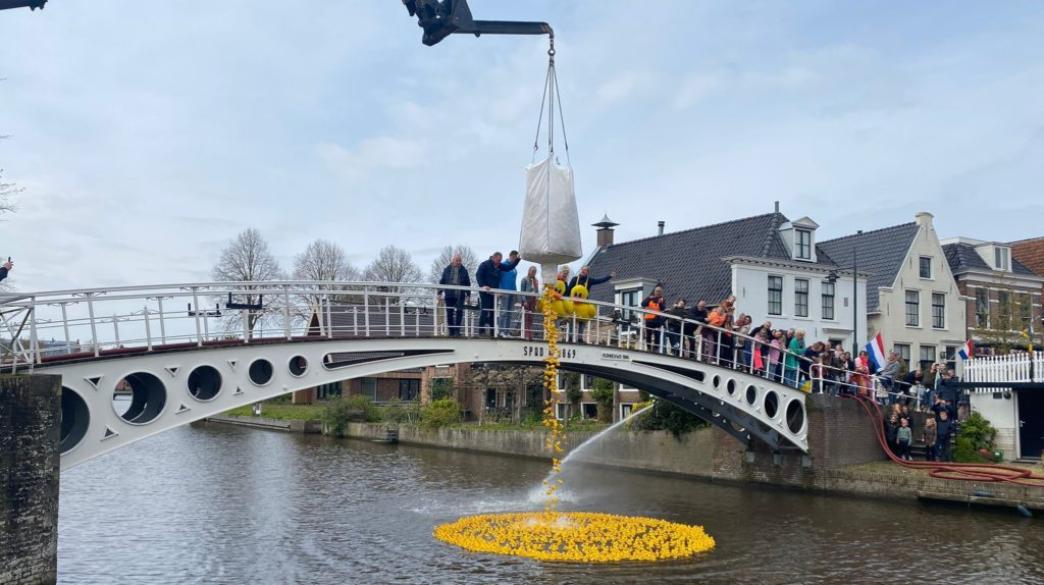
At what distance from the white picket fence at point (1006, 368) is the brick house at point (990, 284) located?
8690 mm

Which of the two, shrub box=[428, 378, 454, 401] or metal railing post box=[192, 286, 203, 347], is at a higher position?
metal railing post box=[192, 286, 203, 347]

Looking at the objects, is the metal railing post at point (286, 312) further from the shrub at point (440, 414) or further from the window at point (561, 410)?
the shrub at point (440, 414)

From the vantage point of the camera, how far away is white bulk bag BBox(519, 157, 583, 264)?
13734 millimetres

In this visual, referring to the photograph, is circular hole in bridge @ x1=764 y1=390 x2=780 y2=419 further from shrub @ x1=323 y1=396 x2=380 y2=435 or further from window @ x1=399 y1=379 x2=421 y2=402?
window @ x1=399 y1=379 x2=421 y2=402

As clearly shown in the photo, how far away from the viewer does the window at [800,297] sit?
33.7 m

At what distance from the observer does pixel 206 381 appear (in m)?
15.1

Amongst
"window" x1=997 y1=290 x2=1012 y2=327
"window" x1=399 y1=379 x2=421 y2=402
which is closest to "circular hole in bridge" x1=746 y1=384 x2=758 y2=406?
"window" x1=997 y1=290 x2=1012 y2=327

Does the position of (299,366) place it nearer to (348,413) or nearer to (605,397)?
(605,397)

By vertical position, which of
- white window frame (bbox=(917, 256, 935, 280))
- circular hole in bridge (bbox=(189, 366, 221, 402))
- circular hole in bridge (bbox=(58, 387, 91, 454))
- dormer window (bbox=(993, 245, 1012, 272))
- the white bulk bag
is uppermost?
dormer window (bbox=(993, 245, 1012, 272))

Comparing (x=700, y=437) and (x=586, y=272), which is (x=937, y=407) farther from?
(x=586, y=272)

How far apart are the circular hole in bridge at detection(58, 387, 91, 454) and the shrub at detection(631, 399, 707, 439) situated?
61.4 feet

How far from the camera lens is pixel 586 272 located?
18.5 metres

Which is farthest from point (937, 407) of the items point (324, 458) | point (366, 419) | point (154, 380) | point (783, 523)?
point (366, 419)

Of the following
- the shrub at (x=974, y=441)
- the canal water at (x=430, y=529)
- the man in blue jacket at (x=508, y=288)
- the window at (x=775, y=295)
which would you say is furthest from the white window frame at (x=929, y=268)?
the man in blue jacket at (x=508, y=288)
